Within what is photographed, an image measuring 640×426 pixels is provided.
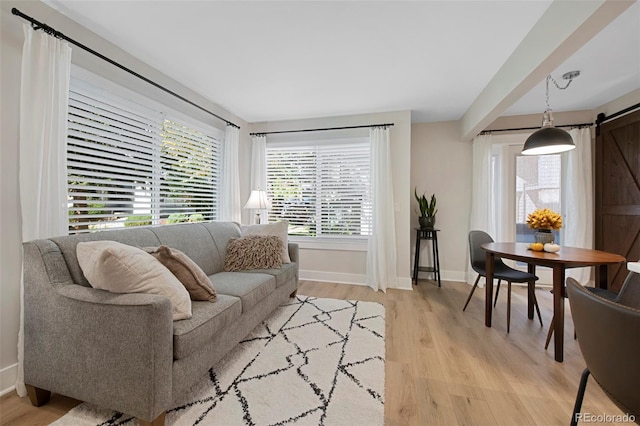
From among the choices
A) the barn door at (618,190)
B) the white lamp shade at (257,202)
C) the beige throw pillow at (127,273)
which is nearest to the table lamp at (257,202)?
the white lamp shade at (257,202)

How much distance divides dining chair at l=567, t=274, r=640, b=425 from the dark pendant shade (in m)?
2.00

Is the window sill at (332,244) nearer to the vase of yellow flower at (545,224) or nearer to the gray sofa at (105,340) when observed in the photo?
the vase of yellow flower at (545,224)

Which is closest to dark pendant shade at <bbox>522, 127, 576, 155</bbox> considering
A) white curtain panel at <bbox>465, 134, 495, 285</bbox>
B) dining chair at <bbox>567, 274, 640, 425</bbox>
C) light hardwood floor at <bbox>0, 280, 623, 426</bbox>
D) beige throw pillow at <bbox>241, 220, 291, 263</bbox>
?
white curtain panel at <bbox>465, 134, 495, 285</bbox>

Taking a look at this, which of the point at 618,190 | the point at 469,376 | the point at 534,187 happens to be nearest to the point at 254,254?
the point at 469,376

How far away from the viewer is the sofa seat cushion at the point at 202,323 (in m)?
1.30

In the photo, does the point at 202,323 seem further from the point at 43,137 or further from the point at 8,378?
the point at 43,137

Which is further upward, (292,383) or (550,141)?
(550,141)

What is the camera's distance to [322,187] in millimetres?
3957

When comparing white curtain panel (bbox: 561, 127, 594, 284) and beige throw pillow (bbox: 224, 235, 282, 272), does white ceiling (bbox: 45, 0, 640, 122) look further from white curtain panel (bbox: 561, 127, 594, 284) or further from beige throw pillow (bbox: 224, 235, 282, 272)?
beige throw pillow (bbox: 224, 235, 282, 272)

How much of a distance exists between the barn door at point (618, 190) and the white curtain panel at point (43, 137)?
5373 millimetres

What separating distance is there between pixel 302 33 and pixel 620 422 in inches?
120

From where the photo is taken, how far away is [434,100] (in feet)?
Answer: 10.5

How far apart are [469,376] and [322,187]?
285cm

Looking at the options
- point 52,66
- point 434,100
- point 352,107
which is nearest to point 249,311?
point 52,66
